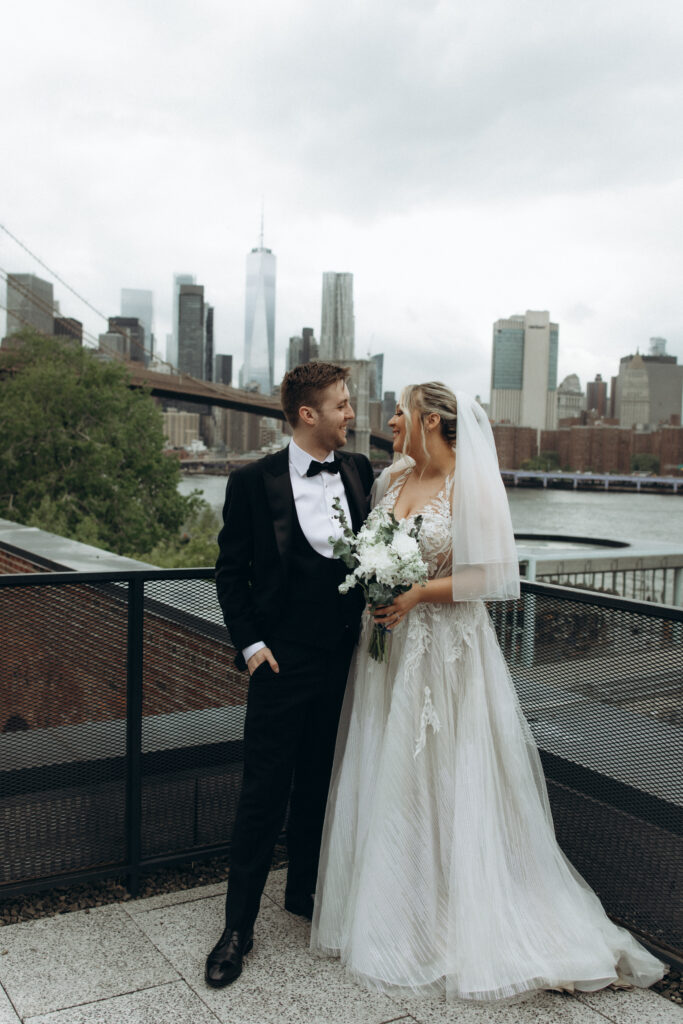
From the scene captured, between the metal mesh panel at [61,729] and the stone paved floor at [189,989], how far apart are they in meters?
0.23

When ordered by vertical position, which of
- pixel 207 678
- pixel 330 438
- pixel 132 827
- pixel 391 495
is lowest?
pixel 132 827

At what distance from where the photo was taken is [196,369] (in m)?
116

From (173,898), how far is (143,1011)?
63 cm

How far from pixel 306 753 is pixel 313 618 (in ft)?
1.60

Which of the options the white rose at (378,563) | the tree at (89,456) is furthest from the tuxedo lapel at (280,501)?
the tree at (89,456)

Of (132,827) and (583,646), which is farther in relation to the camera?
(132,827)

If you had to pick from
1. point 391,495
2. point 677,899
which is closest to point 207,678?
point 391,495

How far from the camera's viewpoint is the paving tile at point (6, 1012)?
2096mm

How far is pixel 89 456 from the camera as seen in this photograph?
24.3 meters

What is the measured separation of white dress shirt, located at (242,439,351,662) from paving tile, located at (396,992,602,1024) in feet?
3.30

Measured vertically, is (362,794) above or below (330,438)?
below

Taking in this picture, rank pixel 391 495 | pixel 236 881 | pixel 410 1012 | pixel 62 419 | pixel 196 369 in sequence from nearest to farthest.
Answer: pixel 410 1012 < pixel 236 881 < pixel 391 495 < pixel 62 419 < pixel 196 369

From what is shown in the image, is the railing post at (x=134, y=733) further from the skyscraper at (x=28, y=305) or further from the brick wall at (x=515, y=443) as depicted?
the brick wall at (x=515, y=443)

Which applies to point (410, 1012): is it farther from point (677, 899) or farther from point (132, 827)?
point (132, 827)
